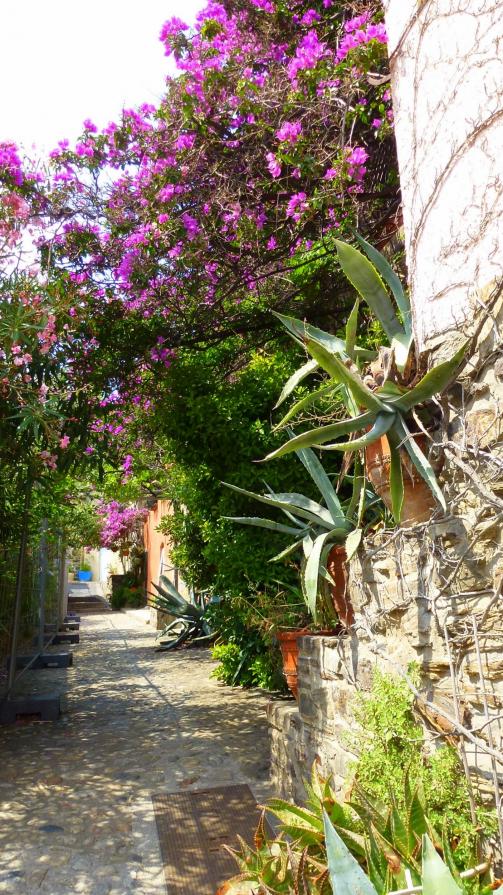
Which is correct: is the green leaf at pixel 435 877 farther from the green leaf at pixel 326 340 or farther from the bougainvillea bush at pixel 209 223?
the bougainvillea bush at pixel 209 223

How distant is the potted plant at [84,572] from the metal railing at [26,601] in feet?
85.8

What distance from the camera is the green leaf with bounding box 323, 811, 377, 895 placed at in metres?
1.67

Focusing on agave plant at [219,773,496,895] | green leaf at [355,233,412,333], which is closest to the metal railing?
agave plant at [219,773,496,895]

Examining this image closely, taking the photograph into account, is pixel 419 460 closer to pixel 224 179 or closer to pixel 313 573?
pixel 313 573

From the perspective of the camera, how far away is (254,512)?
21.1ft

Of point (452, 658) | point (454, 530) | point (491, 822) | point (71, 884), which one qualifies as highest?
point (454, 530)

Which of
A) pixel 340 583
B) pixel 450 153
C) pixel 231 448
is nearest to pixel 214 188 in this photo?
pixel 231 448

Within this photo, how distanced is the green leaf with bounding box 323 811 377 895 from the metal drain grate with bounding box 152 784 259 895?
5.87ft

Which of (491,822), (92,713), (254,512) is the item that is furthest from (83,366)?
(491,822)

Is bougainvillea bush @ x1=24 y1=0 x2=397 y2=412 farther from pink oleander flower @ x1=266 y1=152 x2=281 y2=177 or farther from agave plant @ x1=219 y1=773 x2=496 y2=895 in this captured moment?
agave plant @ x1=219 y1=773 x2=496 y2=895

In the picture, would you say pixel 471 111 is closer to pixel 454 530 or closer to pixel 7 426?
pixel 454 530

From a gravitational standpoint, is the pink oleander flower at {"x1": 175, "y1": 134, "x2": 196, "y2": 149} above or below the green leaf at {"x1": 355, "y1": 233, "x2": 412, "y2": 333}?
above

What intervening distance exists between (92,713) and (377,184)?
5.39 m

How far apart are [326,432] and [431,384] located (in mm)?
433
